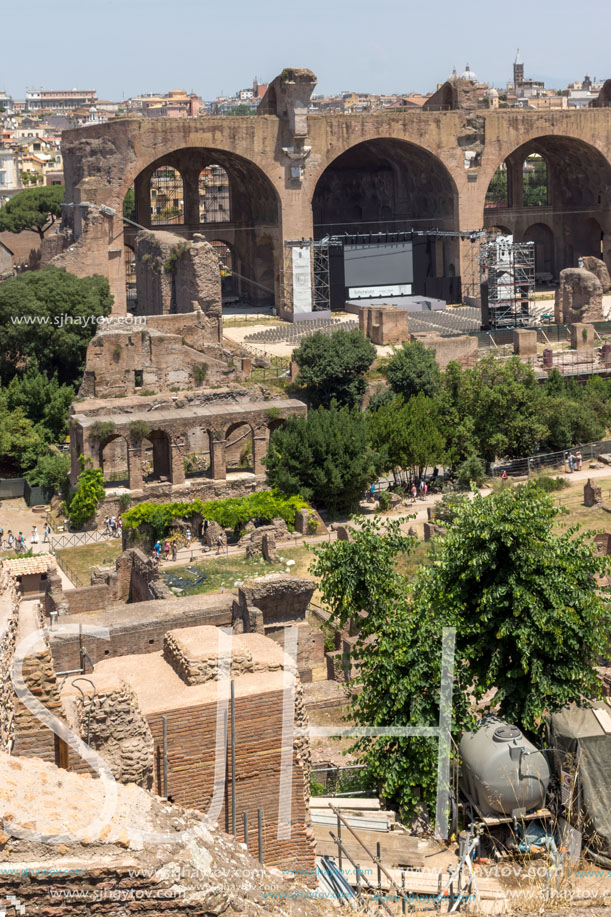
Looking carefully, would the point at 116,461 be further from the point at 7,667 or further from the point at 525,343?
the point at 7,667

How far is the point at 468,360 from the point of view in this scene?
140ft

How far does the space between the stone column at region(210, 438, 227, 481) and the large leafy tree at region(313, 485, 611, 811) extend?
19.5 metres

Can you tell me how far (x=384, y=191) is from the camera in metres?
62.2

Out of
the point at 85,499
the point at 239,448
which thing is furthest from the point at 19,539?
the point at 239,448

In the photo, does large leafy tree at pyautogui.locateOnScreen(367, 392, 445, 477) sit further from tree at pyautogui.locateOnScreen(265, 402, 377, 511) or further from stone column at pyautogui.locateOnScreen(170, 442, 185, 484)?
stone column at pyautogui.locateOnScreen(170, 442, 185, 484)

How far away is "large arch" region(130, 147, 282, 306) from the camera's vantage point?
5441cm

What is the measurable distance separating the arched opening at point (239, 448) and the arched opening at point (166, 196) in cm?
3186

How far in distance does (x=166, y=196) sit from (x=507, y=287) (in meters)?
32.6

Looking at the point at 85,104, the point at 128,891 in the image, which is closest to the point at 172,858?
the point at 128,891

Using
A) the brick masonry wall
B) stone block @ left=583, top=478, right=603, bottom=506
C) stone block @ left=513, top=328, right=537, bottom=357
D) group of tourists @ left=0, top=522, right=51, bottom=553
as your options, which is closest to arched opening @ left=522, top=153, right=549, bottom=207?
stone block @ left=513, top=328, right=537, bottom=357

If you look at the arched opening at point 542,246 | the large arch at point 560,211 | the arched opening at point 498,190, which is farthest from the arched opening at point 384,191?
the arched opening at point 498,190

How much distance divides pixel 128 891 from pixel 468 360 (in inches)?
1457

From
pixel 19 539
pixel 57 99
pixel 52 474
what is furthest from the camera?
pixel 57 99

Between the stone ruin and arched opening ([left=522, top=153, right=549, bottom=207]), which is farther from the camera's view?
arched opening ([left=522, top=153, right=549, bottom=207])
